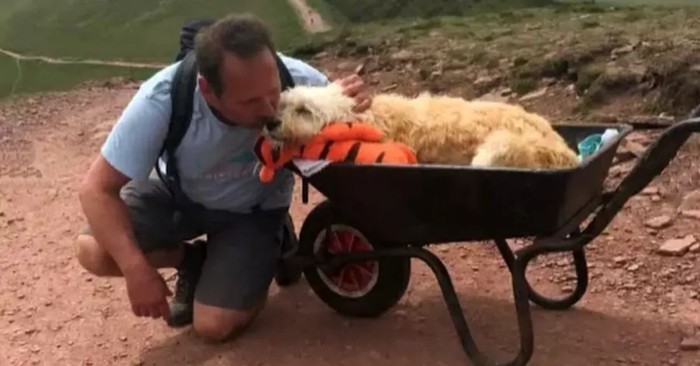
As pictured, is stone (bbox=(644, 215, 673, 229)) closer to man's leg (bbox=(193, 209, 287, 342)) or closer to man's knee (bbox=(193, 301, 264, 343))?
man's leg (bbox=(193, 209, 287, 342))

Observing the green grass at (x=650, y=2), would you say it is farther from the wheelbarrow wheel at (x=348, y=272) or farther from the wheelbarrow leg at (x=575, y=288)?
the wheelbarrow wheel at (x=348, y=272)

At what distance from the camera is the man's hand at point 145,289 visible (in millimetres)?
3080

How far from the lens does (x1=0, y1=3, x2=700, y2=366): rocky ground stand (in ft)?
10.8

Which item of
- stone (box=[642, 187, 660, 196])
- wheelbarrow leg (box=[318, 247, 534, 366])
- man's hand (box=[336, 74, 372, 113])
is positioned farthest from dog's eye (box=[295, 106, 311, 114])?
stone (box=[642, 187, 660, 196])

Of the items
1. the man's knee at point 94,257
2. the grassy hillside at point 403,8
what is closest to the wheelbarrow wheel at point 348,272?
the man's knee at point 94,257

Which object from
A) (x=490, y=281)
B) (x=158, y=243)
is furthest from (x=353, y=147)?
(x=490, y=281)

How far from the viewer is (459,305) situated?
3055 millimetres

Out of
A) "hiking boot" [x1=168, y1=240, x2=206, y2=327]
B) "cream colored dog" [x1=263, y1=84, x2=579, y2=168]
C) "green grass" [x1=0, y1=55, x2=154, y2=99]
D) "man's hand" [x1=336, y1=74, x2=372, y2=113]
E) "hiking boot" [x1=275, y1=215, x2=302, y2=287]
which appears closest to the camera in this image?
"cream colored dog" [x1=263, y1=84, x2=579, y2=168]

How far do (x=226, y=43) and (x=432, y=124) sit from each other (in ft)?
1.94

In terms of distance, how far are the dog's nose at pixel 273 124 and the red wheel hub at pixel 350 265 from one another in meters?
0.54

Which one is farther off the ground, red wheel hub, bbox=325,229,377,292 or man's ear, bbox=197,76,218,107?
man's ear, bbox=197,76,218,107

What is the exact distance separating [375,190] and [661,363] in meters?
0.99

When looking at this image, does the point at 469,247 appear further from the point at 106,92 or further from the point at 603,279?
the point at 106,92

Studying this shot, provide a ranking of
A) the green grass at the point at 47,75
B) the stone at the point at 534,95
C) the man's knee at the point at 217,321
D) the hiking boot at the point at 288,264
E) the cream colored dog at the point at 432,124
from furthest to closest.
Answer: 1. the green grass at the point at 47,75
2. the stone at the point at 534,95
3. the hiking boot at the point at 288,264
4. the man's knee at the point at 217,321
5. the cream colored dog at the point at 432,124
